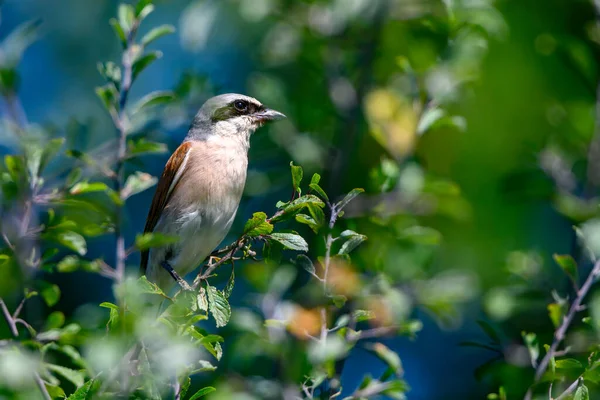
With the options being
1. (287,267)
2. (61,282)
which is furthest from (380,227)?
(61,282)

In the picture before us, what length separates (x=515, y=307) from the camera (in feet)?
12.5

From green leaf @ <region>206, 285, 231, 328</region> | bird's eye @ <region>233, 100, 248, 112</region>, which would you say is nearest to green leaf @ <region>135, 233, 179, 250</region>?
green leaf @ <region>206, 285, 231, 328</region>

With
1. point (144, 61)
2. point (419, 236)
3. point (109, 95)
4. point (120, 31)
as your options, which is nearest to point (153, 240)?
point (109, 95)

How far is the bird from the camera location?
468 centimetres

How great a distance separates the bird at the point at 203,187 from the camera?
4.68m

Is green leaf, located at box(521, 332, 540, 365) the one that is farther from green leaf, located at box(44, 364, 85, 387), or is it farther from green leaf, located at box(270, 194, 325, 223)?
green leaf, located at box(44, 364, 85, 387)

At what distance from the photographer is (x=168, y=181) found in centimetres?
496

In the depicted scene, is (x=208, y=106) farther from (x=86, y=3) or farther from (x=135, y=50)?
(x=86, y=3)

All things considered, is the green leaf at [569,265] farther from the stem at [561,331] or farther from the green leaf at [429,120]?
the green leaf at [429,120]

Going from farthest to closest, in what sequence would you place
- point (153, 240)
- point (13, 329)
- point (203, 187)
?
point (203, 187), point (13, 329), point (153, 240)

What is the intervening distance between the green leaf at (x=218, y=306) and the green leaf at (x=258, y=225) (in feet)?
0.89

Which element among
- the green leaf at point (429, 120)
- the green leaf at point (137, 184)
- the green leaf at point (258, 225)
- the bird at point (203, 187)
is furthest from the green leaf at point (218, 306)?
the bird at point (203, 187)

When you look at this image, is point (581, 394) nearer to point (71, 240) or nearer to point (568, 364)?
point (568, 364)

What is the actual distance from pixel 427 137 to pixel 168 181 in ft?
5.86
